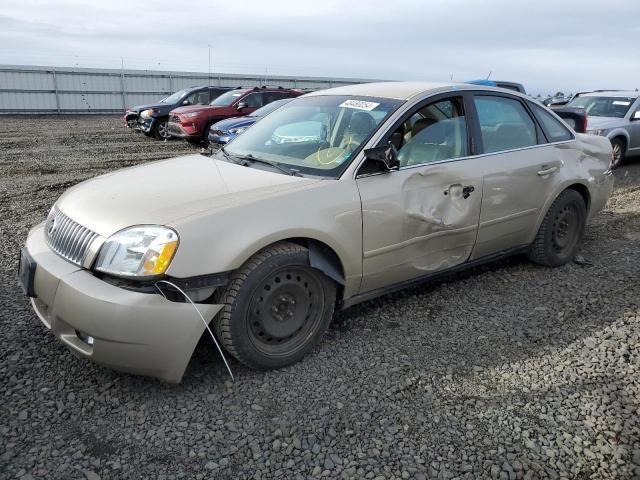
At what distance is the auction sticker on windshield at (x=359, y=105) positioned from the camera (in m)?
3.71

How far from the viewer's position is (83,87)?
23.1 m

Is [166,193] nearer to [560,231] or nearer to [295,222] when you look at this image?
[295,222]

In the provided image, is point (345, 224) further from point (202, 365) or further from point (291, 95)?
point (291, 95)

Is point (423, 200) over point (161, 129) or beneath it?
over

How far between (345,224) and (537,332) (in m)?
1.61

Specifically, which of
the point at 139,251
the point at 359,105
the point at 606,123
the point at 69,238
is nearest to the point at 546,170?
the point at 359,105

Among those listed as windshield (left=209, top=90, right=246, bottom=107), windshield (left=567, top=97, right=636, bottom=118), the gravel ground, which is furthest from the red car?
the gravel ground

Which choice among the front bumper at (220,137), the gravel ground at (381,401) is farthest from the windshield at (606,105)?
the gravel ground at (381,401)

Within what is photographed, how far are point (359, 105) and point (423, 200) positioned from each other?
856mm

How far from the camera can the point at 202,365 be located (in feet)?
10.3

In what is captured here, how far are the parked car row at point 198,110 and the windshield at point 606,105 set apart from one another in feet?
24.4

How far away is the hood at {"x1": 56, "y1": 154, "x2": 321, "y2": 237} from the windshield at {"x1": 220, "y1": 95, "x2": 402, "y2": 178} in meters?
0.23

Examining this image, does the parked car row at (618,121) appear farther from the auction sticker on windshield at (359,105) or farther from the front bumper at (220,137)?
the auction sticker on windshield at (359,105)

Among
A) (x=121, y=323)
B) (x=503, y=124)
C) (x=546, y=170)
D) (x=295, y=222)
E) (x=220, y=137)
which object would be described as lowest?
(x=220, y=137)
